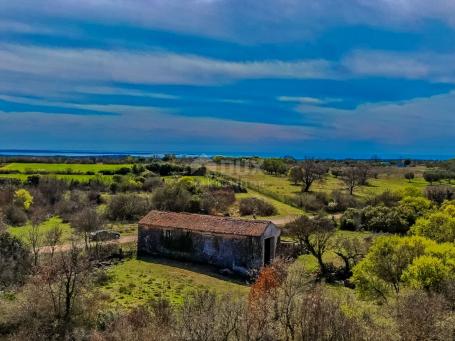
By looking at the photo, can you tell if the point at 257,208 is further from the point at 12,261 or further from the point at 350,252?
the point at 12,261

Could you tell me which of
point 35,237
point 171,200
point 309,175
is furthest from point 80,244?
point 309,175

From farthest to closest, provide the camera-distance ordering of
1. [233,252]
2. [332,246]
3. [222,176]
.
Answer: [222,176], [332,246], [233,252]

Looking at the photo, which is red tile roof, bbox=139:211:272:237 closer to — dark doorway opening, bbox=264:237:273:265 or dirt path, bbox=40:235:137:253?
dark doorway opening, bbox=264:237:273:265

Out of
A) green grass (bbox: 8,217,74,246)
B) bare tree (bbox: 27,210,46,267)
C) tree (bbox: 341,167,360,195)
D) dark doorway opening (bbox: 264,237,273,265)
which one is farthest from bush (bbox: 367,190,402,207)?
bare tree (bbox: 27,210,46,267)

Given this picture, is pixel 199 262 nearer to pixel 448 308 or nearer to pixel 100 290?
pixel 100 290

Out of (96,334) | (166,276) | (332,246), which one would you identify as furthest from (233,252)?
(96,334)

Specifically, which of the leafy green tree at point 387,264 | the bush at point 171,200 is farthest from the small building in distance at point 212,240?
the bush at point 171,200
